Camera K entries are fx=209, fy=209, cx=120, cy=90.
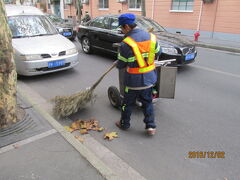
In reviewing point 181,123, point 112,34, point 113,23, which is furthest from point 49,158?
point 113,23

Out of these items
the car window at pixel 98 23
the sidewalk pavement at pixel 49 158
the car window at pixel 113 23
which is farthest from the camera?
the car window at pixel 98 23

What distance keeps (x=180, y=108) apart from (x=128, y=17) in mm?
2216

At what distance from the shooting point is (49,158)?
2621mm

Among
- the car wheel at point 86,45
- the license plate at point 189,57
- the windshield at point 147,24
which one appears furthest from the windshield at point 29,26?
the license plate at point 189,57

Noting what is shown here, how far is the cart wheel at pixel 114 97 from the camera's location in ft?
13.0

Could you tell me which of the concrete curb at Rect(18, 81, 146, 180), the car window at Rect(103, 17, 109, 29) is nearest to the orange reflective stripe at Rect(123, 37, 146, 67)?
the concrete curb at Rect(18, 81, 146, 180)

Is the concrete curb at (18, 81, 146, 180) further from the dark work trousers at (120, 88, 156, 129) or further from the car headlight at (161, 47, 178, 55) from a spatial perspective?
the car headlight at (161, 47, 178, 55)

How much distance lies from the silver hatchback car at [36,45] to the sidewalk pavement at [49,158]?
257 centimetres

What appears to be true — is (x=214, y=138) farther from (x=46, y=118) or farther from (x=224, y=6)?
(x=224, y=6)

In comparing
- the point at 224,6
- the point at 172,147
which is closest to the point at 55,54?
the point at 172,147

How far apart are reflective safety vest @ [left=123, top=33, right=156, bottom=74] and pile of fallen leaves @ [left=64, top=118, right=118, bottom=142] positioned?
1039mm

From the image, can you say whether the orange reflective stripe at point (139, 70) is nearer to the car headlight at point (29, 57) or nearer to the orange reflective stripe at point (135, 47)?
the orange reflective stripe at point (135, 47)

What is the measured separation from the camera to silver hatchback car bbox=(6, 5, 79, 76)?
5.24 meters

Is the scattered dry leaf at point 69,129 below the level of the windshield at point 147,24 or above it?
below
